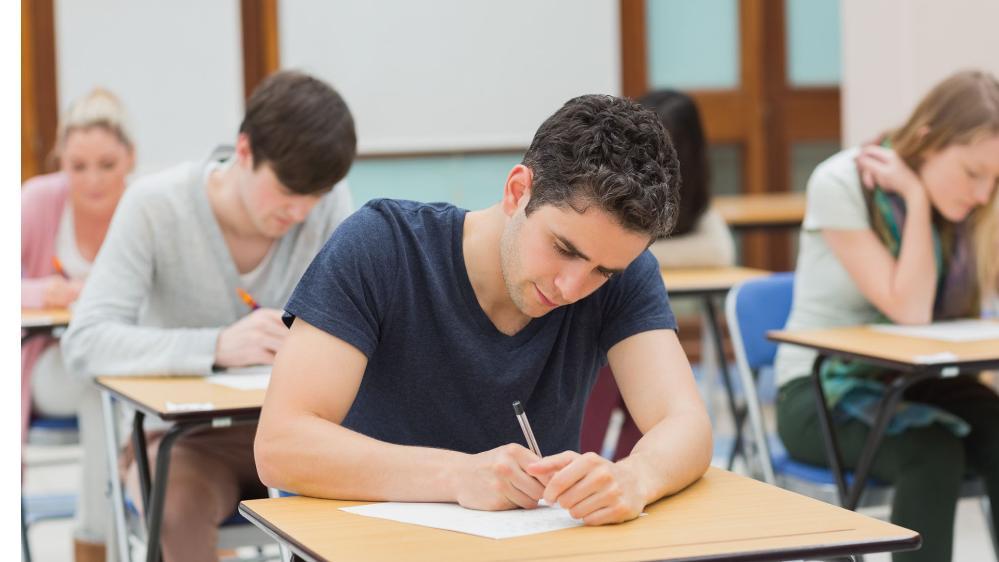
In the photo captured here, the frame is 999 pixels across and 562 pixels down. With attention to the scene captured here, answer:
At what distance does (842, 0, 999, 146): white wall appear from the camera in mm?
5160

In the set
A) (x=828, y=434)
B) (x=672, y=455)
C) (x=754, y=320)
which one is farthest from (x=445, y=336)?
(x=754, y=320)

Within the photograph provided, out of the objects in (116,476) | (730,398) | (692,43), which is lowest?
(730,398)

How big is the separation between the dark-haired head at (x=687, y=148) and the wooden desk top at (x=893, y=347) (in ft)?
4.48

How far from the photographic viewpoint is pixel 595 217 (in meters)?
1.58

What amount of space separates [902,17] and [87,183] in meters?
3.47

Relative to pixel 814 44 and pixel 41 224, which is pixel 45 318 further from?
pixel 814 44

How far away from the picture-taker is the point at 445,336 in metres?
1.79

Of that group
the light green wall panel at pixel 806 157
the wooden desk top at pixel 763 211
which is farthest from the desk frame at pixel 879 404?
the light green wall panel at pixel 806 157

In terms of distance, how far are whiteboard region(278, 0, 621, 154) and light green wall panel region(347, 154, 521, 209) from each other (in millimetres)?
66

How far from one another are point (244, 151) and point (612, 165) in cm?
121

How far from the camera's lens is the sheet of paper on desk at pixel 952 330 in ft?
9.16

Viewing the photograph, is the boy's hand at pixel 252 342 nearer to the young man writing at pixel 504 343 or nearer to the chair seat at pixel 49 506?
the young man writing at pixel 504 343
